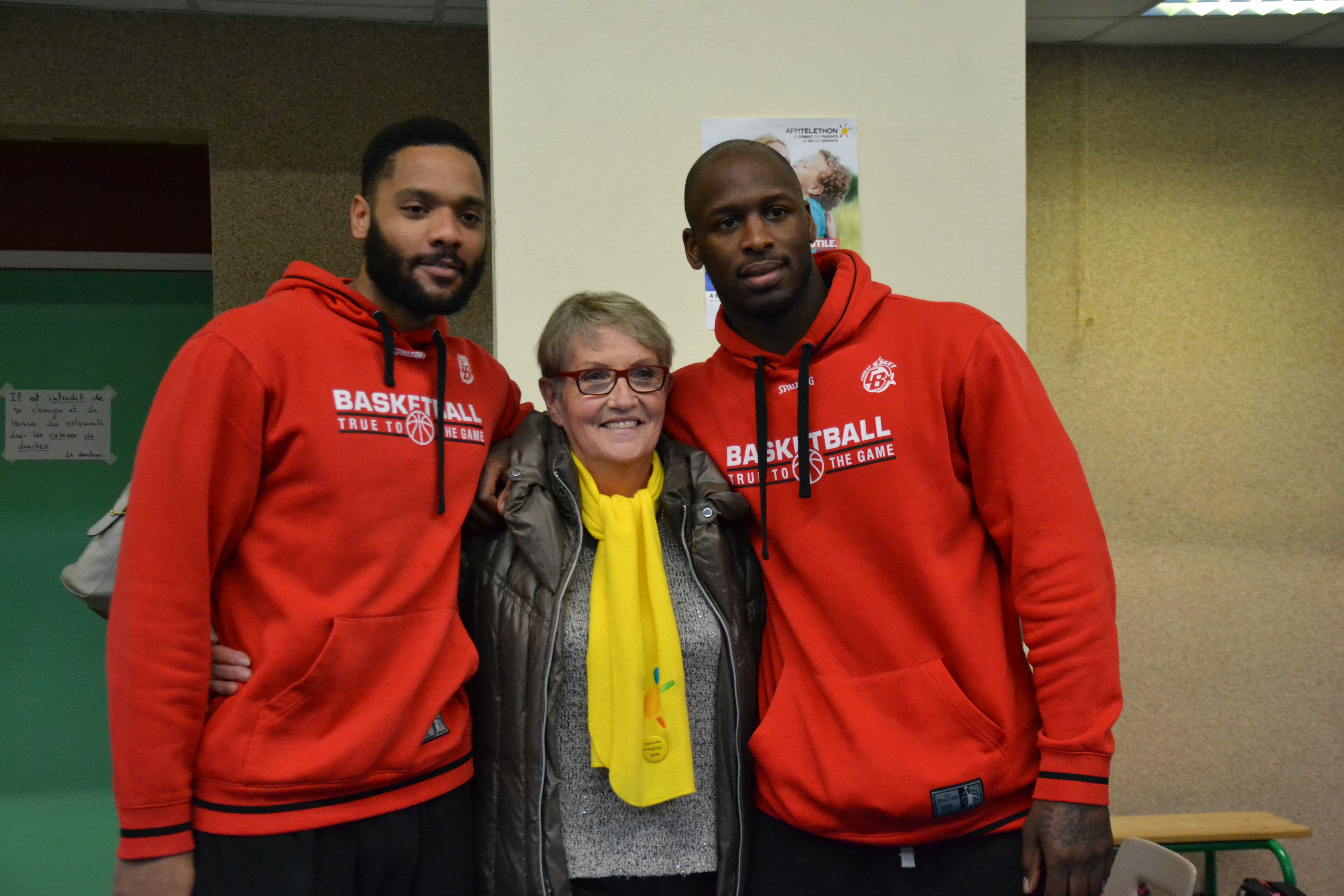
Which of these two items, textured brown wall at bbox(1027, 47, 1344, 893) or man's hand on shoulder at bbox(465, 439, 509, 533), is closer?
man's hand on shoulder at bbox(465, 439, 509, 533)

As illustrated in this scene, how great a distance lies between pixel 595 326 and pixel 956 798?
94 centimetres

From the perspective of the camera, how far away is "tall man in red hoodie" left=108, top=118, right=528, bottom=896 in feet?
4.18

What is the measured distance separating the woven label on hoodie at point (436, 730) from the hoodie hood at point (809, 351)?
577 mm

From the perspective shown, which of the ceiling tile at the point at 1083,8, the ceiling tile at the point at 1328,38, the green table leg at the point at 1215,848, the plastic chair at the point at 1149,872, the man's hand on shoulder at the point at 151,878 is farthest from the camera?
the ceiling tile at the point at 1328,38

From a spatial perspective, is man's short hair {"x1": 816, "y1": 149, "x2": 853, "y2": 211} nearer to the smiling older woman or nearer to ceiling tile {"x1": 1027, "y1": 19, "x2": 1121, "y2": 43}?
the smiling older woman

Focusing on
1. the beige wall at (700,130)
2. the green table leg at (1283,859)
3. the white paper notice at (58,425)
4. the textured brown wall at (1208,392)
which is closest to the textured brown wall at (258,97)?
the white paper notice at (58,425)

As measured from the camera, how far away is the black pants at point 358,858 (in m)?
1.30

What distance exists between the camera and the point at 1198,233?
3.51 meters

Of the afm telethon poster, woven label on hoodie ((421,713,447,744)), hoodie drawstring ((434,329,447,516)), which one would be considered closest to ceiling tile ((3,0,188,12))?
the afm telethon poster

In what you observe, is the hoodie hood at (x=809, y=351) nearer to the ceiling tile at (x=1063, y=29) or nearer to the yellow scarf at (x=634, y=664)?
the yellow scarf at (x=634, y=664)

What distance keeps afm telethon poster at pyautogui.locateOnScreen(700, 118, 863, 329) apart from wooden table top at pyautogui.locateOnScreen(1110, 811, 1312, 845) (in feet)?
6.82

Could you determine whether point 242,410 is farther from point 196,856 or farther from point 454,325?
point 454,325

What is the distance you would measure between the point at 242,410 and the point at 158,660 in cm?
36

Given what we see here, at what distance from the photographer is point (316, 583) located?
1.37m
